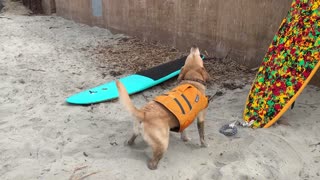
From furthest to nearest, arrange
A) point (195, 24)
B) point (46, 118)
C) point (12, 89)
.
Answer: point (195, 24) → point (12, 89) → point (46, 118)

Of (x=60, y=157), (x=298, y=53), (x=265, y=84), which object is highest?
(x=298, y=53)

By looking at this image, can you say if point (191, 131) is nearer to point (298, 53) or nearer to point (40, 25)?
point (298, 53)

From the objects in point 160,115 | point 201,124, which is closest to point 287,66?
point 201,124

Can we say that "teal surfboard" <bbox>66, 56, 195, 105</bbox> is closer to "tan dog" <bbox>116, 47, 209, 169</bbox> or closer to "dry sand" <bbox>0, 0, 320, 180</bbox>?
"dry sand" <bbox>0, 0, 320, 180</bbox>

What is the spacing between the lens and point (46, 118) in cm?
440

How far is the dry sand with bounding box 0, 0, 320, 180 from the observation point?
3.20 meters

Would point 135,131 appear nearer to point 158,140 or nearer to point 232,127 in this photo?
point 158,140

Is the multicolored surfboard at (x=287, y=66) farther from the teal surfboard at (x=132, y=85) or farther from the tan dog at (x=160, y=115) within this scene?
the teal surfboard at (x=132, y=85)

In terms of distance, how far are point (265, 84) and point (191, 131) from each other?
1164 mm

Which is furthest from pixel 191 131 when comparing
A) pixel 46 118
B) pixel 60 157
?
pixel 46 118

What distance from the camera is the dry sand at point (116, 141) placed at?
10.5 feet

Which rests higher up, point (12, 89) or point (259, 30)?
point (259, 30)

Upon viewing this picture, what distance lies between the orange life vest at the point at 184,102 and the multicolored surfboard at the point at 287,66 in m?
1.02

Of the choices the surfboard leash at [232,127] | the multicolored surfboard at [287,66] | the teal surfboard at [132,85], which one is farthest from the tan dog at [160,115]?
the teal surfboard at [132,85]
